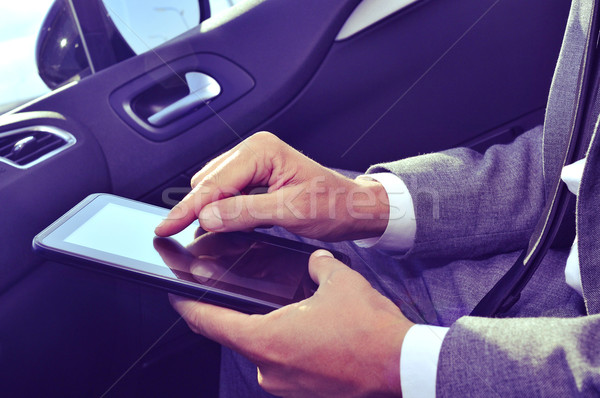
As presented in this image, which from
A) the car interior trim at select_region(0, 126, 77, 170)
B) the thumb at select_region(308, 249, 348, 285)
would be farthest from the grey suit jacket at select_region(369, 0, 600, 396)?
the car interior trim at select_region(0, 126, 77, 170)

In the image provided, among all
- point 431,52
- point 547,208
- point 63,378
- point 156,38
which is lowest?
point 63,378

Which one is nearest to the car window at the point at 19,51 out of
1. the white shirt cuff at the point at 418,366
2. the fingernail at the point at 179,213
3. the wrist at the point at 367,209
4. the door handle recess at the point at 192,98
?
the door handle recess at the point at 192,98

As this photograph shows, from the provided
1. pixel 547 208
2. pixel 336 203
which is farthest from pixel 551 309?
pixel 336 203

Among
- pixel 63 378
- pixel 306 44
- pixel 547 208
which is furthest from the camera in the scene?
pixel 306 44

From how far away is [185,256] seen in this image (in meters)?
0.64

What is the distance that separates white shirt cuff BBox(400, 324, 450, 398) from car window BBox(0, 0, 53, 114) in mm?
714

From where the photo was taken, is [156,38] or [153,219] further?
[156,38]

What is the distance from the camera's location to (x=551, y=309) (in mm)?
639

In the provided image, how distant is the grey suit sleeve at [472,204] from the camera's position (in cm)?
75

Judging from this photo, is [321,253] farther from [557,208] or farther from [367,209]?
[557,208]

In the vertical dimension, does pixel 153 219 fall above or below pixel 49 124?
below

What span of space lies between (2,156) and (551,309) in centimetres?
73

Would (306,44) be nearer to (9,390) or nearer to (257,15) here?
(257,15)

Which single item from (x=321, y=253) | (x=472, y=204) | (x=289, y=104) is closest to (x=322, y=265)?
(x=321, y=253)
